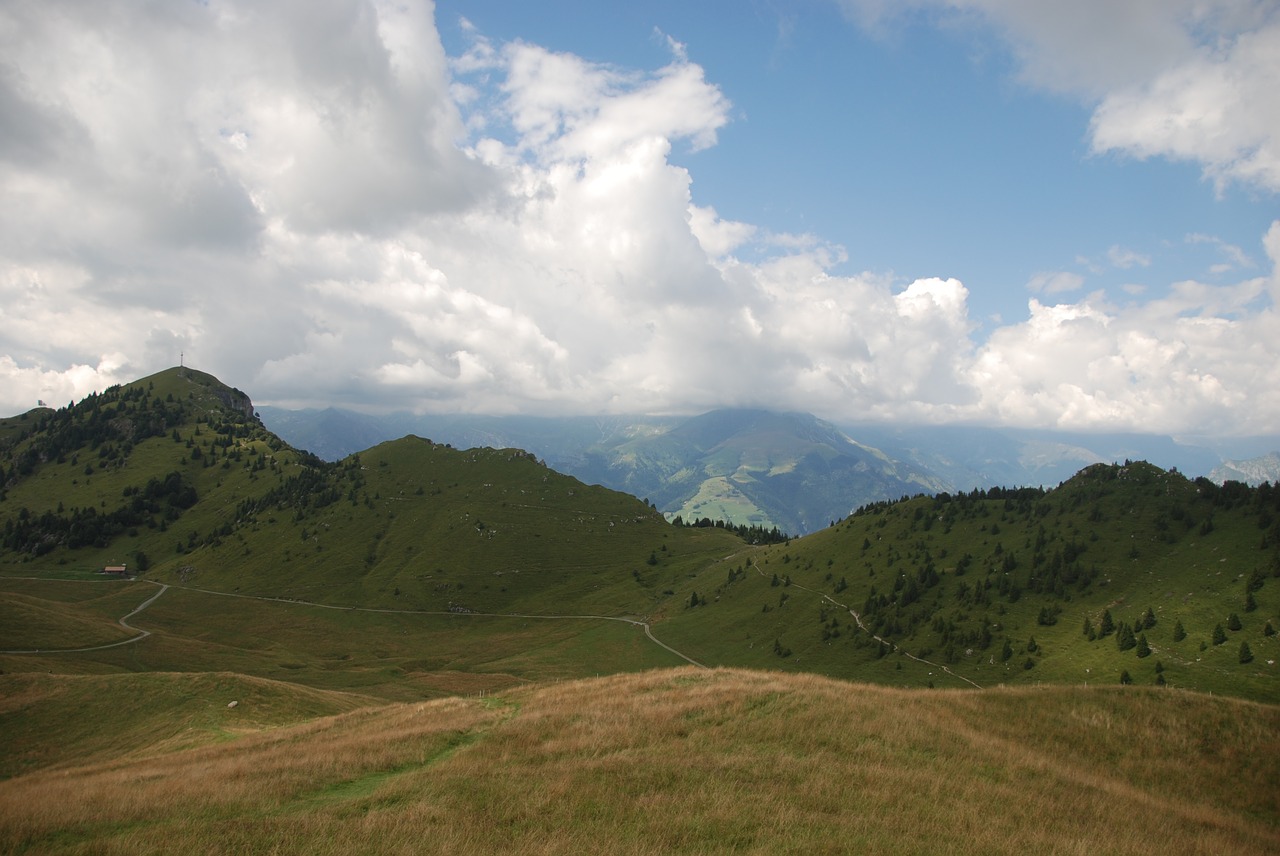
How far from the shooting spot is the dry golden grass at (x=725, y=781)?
17.9 meters

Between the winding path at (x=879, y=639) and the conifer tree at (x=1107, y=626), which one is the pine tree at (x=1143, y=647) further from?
the winding path at (x=879, y=639)

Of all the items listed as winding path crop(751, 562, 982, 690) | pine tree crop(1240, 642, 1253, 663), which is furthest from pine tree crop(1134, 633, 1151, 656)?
winding path crop(751, 562, 982, 690)

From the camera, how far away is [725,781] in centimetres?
2189

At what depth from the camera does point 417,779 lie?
22438 mm

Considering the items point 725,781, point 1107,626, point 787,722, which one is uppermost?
point 725,781

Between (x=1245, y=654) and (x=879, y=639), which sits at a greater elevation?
(x=1245, y=654)

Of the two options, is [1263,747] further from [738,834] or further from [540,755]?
[540,755]

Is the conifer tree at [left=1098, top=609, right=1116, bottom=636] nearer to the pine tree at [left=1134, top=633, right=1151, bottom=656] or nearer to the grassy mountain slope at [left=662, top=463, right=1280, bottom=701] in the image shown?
the grassy mountain slope at [left=662, top=463, right=1280, bottom=701]

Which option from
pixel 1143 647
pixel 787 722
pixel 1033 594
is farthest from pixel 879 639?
pixel 787 722

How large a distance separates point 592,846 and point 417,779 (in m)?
8.90

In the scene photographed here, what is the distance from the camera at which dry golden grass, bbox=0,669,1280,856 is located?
17906 millimetres

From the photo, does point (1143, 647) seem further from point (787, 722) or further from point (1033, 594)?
point (787, 722)

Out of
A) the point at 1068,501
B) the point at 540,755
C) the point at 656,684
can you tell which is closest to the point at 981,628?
the point at 1068,501

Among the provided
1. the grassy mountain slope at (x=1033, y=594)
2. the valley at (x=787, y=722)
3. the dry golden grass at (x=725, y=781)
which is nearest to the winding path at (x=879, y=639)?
the grassy mountain slope at (x=1033, y=594)
